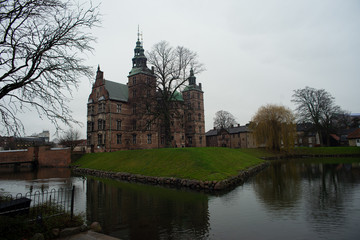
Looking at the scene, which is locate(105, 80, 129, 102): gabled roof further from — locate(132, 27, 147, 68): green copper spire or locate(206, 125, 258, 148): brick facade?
locate(206, 125, 258, 148): brick facade

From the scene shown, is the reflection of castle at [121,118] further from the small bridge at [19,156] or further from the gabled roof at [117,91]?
the small bridge at [19,156]

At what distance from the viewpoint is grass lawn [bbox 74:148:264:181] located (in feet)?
65.4

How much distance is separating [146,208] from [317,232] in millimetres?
7920

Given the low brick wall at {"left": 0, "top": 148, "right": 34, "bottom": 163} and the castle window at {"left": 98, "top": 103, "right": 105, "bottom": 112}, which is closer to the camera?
the low brick wall at {"left": 0, "top": 148, "right": 34, "bottom": 163}

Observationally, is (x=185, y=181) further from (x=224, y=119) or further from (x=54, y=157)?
(x=224, y=119)

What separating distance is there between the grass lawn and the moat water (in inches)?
126

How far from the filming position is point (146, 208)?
40.1ft

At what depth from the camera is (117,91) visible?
48625 mm

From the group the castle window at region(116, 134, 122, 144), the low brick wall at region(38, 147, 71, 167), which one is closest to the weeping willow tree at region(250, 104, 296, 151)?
the castle window at region(116, 134, 122, 144)

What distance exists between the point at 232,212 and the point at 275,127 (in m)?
41.0

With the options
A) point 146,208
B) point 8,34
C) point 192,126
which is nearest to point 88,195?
point 146,208

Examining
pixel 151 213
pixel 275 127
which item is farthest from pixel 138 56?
pixel 151 213

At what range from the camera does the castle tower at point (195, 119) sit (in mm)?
57594

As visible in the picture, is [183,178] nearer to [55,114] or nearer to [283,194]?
[283,194]
